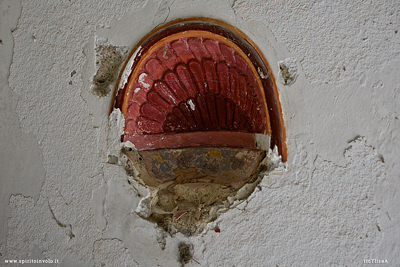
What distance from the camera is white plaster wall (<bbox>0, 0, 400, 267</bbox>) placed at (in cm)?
126

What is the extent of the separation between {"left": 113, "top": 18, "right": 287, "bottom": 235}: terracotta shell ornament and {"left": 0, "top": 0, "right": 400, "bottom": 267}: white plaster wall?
7 cm

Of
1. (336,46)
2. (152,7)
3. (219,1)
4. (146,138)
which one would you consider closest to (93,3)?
(152,7)

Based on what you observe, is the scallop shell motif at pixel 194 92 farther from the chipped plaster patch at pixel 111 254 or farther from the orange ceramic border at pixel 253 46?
the chipped plaster patch at pixel 111 254

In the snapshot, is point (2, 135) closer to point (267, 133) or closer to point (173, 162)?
point (173, 162)

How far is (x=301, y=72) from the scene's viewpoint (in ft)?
4.43

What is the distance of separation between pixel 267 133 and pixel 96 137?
2.95 feet

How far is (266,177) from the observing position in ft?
4.49

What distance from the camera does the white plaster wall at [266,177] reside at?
4.15 ft

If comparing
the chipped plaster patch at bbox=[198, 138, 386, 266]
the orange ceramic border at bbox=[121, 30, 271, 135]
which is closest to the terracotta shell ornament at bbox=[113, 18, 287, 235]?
the orange ceramic border at bbox=[121, 30, 271, 135]

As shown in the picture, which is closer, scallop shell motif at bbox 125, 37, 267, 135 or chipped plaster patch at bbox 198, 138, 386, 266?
chipped plaster patch at bbox 198, 138, 386, 266

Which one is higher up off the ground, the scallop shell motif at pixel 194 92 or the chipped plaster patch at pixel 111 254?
the scallop shell motif at pixel 194 92

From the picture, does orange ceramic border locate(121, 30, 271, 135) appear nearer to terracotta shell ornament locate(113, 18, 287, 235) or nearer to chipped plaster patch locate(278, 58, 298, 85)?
terracotta shell ornament locate(113, 18, 287, 235)

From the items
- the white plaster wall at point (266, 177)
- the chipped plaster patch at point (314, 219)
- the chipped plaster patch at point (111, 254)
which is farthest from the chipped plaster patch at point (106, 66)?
the chipped plaster patch at point (314, 219)

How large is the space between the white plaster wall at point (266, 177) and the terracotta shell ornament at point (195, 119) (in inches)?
2.9
